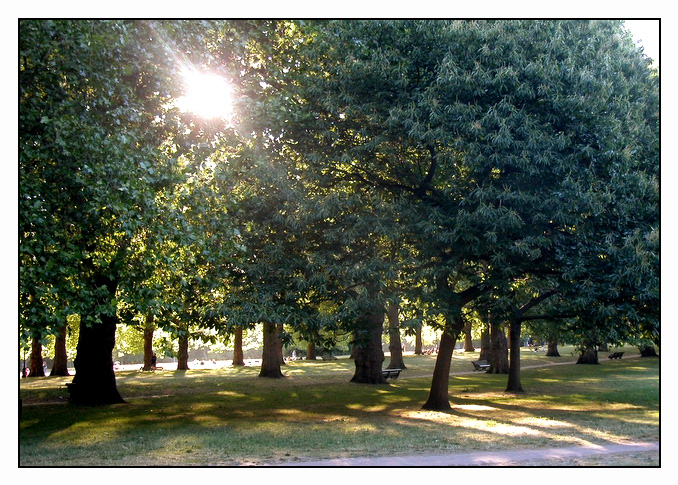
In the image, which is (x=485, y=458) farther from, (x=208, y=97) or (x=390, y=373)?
(x=390, y=373)

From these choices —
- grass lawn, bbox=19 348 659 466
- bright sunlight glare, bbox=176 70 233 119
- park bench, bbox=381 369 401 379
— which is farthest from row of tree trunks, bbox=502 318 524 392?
bright sunlight glare, bbox=176 70 233 119

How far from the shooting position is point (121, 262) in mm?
13273

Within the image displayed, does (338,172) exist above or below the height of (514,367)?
above

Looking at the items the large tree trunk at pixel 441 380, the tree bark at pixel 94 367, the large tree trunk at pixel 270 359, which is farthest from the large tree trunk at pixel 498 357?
the tree bark at pixel 94 367

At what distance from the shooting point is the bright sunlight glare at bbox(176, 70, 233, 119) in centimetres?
1534

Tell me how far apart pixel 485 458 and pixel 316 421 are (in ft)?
22.7

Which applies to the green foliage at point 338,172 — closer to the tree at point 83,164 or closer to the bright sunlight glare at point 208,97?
the tree at point 83,164

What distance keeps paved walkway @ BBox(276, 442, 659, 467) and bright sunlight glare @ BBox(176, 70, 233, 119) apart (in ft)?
29.7

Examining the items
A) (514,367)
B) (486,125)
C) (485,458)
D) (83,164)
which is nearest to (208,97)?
(83,164)

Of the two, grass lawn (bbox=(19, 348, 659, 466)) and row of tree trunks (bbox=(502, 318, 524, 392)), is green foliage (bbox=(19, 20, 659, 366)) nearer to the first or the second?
grass lawn (bbox=(19, 348, 659, 466))

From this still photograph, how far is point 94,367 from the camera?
806 inches

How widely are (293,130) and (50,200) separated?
6.51 metres

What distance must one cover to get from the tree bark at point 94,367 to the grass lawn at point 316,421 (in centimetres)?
81
